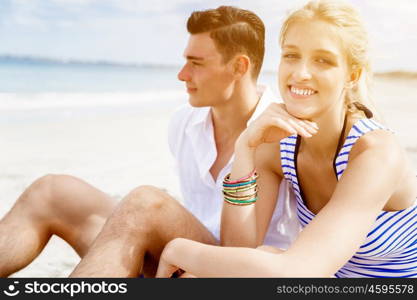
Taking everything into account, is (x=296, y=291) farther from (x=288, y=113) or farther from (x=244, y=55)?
(x=244, y=55)

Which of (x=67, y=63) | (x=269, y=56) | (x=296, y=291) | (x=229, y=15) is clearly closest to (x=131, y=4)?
(x=67, y=63)

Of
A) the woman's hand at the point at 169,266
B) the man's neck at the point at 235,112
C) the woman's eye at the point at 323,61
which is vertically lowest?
the woman's hand at the point at 169,266

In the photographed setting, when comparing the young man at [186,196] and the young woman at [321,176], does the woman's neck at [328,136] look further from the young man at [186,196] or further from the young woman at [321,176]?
the young man at [186,196]

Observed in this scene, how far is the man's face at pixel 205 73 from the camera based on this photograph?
3129 mm

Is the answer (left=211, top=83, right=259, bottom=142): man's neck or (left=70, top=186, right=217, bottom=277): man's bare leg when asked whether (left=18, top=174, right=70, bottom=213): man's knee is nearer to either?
(left=70, top=186, right=217, bottom=277): man's bare leg

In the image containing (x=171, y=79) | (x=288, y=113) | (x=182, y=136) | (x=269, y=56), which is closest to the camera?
(x=288, y=113)

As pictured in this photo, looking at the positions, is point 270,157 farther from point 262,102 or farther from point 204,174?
point 262,102

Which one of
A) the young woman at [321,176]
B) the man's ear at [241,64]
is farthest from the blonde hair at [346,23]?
the man's ear at [241,64]

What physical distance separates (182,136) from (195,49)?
0.56m

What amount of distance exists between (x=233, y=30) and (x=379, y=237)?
5.50 feet

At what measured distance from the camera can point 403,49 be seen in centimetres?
2166

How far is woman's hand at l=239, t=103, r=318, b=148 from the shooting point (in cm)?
204

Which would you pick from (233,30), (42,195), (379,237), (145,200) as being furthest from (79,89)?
(379,237)

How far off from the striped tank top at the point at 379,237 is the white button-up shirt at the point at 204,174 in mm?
290
